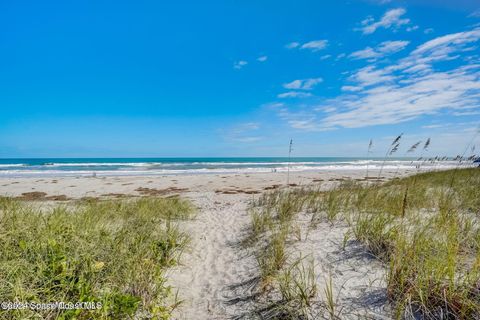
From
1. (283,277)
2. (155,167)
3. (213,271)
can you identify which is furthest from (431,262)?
(155,167)

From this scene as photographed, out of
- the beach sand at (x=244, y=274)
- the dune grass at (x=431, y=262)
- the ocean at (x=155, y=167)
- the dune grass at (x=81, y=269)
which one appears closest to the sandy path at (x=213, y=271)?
the beach sand at (x=244, y=274)

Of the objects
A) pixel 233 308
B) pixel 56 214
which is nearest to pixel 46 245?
pixel 56 214

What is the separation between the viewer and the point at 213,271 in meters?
4.91

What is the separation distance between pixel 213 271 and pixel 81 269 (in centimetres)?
232

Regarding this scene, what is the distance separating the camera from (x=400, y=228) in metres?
4.30

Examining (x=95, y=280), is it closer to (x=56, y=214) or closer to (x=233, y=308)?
(x=233, y=308)

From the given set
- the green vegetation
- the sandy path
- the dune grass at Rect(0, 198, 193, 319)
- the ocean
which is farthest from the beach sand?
the ocean

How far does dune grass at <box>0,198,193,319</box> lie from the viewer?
293 centimetres

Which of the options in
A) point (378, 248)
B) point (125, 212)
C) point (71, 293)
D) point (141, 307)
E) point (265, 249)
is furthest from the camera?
point (125, 212)

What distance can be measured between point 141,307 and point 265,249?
256 centimetres

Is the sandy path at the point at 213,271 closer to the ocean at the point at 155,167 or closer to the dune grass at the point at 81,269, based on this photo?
the dune grass at the point at 81,269

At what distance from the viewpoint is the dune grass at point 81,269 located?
2.93m

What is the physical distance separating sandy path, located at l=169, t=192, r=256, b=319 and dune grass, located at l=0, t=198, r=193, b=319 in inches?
12.1

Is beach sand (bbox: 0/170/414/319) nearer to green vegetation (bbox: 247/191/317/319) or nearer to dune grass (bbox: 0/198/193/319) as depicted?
green vegetation (bbox: 247/191/317/319)
